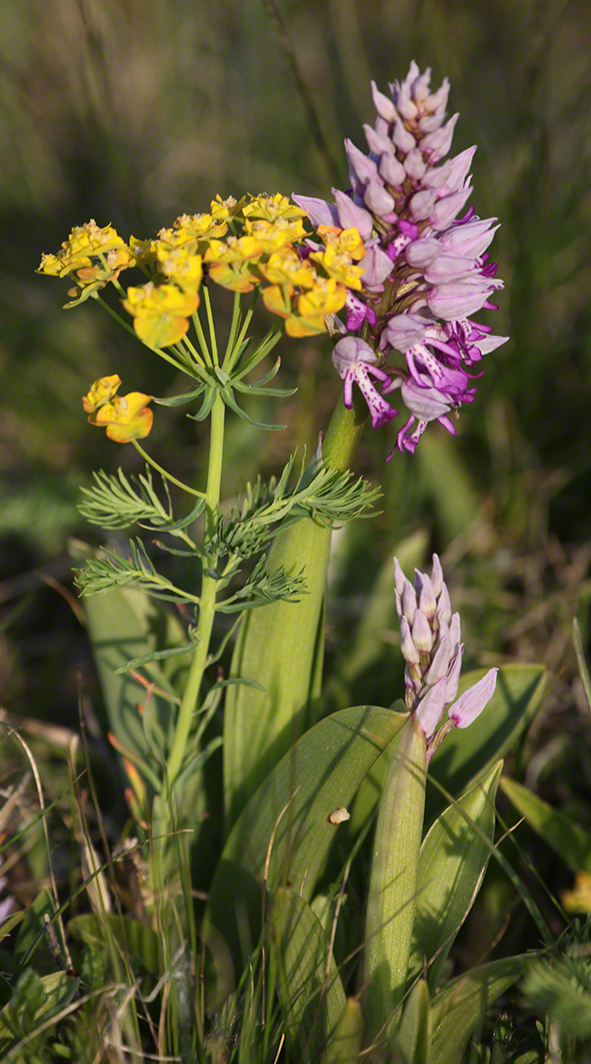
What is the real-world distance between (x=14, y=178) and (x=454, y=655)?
12.9 ft

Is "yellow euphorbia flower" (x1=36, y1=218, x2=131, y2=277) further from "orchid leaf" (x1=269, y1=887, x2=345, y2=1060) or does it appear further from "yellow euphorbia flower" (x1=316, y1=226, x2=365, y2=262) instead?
"orchid leaf" (x1=269, y1=887, x2=345, y2=1060)

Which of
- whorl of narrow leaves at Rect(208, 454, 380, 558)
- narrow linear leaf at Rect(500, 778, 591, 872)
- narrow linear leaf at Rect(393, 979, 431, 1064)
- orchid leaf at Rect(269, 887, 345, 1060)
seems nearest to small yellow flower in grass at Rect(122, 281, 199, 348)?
whorl of narrow leaves at Rect(208, 454, 380, 558)

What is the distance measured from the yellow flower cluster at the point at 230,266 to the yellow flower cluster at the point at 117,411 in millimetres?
110

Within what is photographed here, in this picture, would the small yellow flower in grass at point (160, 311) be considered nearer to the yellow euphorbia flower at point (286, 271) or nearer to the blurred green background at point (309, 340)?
the yellow euphorbia flower at point (286, 271)

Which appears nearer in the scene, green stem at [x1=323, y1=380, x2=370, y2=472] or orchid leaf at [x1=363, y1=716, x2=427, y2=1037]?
orchid leaf at [x1=363, y1=716, x2=427, y2=1037]

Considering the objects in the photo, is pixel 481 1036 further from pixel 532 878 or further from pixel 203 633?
pixel 203 633

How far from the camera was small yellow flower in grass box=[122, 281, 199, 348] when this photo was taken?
1074mm

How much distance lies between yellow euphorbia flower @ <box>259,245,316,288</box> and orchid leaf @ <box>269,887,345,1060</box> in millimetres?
980

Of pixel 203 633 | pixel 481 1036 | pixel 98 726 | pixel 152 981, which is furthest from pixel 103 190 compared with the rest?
pixel 481 1036

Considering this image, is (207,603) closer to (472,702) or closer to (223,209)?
(472,702)

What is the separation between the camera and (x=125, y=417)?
118 centimetres

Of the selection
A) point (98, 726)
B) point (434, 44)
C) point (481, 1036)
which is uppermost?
point (434, 44)

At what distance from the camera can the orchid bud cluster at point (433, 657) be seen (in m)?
1.27

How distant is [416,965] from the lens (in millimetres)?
1370
